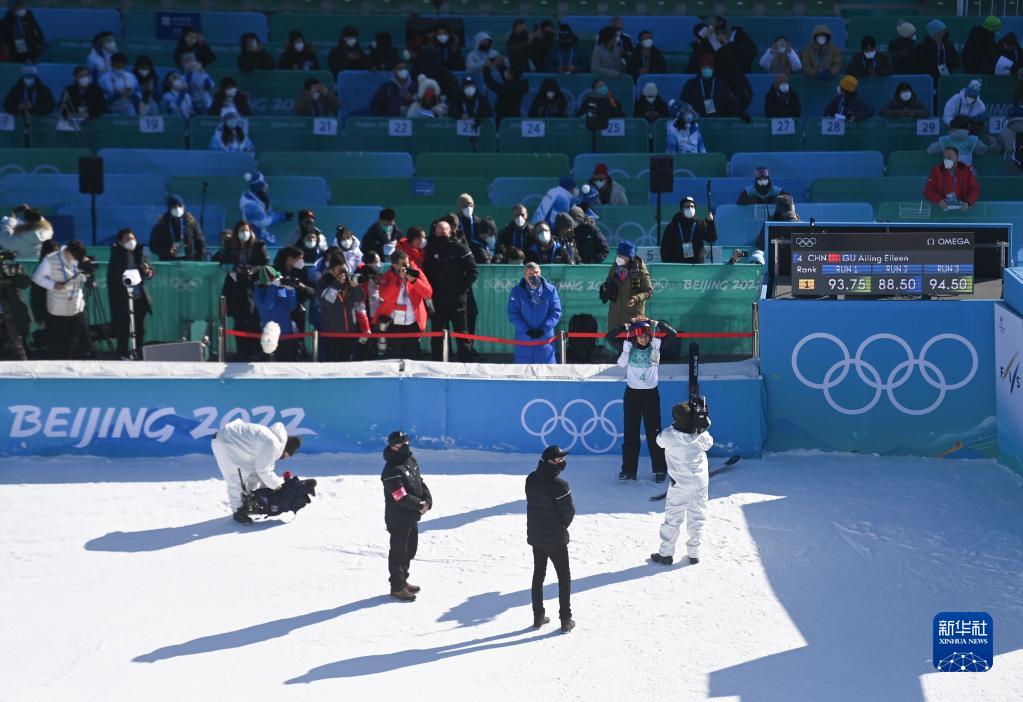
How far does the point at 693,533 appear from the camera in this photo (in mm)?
13672

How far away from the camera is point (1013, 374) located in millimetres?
15969

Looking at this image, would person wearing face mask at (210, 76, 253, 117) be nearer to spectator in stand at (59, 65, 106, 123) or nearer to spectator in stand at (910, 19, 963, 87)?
spectator in stand at (59, 65, 106, 123)

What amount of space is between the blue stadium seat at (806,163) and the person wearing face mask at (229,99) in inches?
310

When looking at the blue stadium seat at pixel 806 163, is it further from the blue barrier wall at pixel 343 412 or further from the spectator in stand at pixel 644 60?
the blue barrier wall at pixel 343 412

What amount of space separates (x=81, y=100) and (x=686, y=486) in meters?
14.5

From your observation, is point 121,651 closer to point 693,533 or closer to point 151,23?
point 693,533

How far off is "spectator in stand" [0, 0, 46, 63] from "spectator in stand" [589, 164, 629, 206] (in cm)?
1027

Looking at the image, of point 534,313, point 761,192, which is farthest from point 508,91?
point 534,313

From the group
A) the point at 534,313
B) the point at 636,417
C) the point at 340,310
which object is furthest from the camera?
the point at 340,310

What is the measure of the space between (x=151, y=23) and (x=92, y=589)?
54.2ft

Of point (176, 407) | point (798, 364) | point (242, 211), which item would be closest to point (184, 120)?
point (242, 211)

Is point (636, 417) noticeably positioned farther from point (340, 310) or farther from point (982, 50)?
point (982, 50)

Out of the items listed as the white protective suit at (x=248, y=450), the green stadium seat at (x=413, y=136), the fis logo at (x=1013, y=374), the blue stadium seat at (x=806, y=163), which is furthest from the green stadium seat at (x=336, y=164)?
the fis logo at (x=1013, y=374)

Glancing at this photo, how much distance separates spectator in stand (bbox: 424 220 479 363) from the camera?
18453 mm
